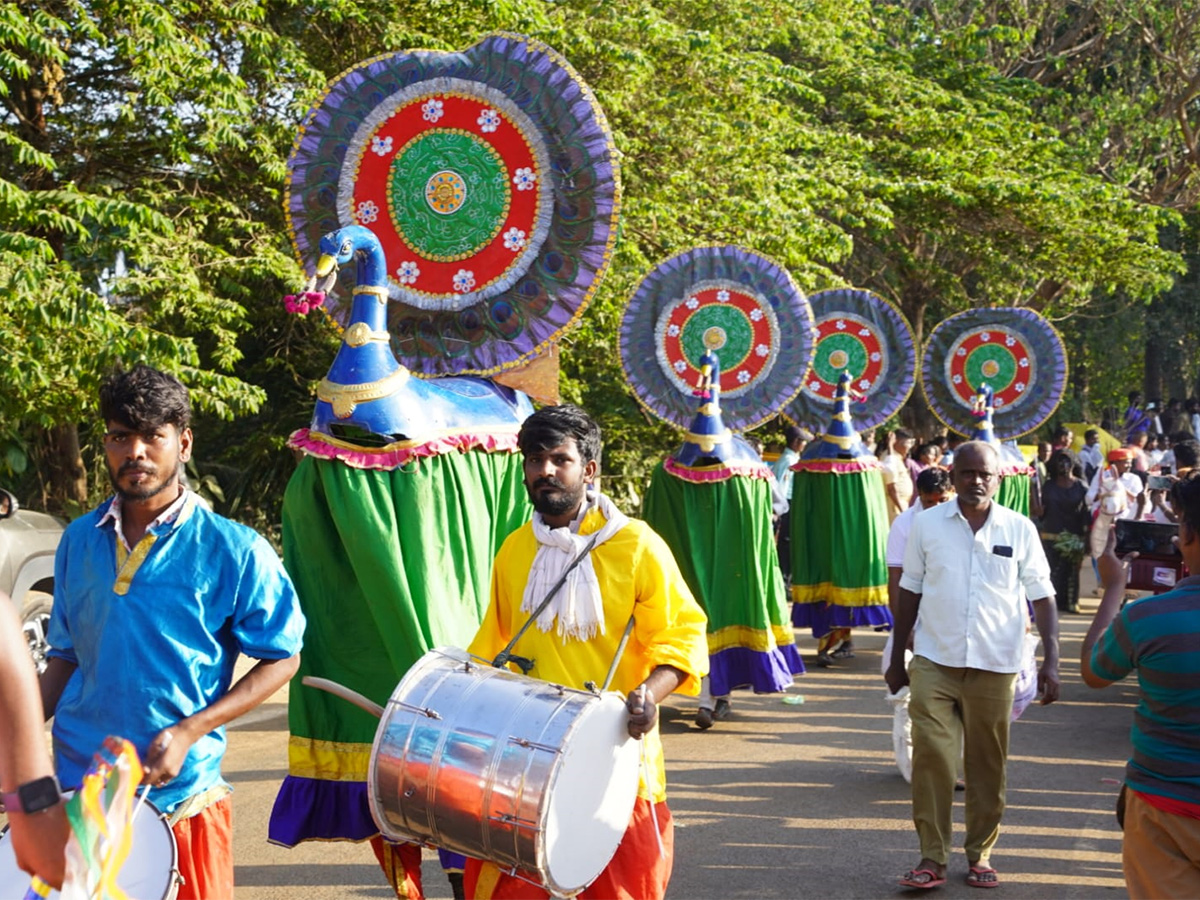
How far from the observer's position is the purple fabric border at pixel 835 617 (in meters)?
11.1

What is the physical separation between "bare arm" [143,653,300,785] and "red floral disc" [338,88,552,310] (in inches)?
104

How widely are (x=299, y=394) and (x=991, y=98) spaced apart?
41.6 feet

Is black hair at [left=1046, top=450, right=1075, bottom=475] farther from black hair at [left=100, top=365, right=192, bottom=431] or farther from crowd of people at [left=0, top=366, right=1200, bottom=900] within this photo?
black hair at [left=100, top=365, right=192, bottom=431]

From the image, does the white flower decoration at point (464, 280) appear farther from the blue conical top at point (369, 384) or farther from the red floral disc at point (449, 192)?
the blue conical top at point (369, 384)

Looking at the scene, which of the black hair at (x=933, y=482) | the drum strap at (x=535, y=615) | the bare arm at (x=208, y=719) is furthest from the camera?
the black hair at (x=933, y=482)

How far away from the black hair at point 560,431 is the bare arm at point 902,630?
2259 mm

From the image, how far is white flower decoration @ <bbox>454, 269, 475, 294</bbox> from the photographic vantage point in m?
5.84

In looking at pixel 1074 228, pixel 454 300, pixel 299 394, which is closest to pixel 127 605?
pixel 454 300

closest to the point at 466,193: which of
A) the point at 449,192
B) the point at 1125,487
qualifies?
the point at 449,192

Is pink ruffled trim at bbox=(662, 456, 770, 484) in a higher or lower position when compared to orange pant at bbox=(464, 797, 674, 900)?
higher

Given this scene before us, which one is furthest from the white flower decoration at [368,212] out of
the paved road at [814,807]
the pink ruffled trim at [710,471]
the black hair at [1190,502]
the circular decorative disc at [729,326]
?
the circular decorative disc at [729,326]

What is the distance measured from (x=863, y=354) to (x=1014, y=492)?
6.71 feet

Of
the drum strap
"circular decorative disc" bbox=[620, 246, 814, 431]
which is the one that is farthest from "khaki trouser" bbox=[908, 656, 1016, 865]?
"circular decorative disc" bbox=[620, 246, 814, 431]

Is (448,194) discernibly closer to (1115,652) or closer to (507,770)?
(507,770)
